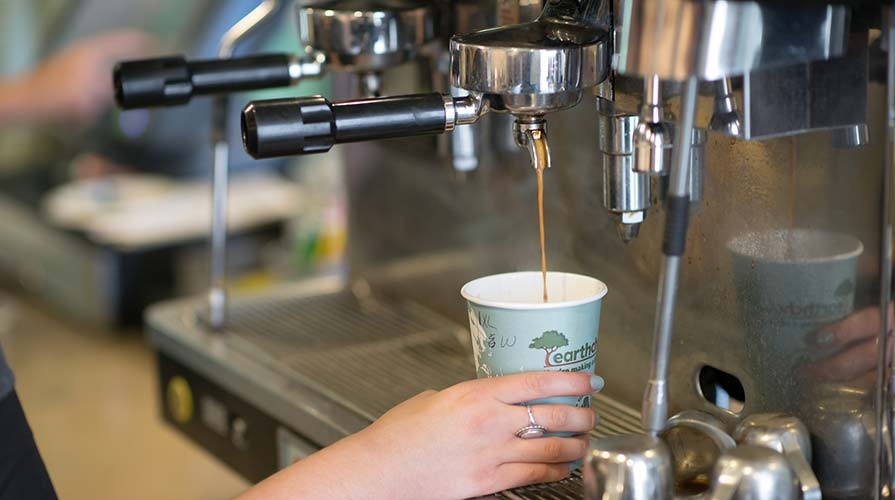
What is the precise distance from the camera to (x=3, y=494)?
0.90 metres

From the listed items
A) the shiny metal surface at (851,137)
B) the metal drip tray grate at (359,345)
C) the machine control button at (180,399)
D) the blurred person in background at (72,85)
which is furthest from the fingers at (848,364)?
the blurred person in background at (72,85)

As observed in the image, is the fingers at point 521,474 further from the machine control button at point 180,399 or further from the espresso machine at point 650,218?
the machine control button at point 180,399

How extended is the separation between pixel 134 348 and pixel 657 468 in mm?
2209

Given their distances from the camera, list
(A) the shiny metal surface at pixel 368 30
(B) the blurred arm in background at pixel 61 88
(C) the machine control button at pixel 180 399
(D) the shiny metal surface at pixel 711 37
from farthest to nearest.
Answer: (B) the blurred arm in background at pixel 61 88
(C) the machine control button at pixel 180 399
(A) the shiny metal surface at pixel 368 30
(D) the shiny metal surface at pixel 711 37

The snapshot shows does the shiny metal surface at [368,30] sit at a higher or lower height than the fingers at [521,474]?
higher

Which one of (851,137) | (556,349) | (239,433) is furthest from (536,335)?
(239,433)

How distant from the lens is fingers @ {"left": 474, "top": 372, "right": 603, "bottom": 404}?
79 cm

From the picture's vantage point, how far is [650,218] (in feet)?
3.16

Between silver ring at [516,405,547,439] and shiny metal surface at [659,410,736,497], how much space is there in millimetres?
85

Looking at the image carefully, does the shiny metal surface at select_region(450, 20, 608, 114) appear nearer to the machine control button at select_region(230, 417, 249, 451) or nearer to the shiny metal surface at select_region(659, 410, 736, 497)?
the shiny metal surface at select_region(659, 410, 736, 497)

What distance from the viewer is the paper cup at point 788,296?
0.79 meters

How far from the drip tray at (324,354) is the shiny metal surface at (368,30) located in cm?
29

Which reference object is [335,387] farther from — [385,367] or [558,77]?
[558,77]

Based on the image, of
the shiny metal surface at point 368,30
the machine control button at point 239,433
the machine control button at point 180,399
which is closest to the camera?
the shiny metal surface at point 368,30
